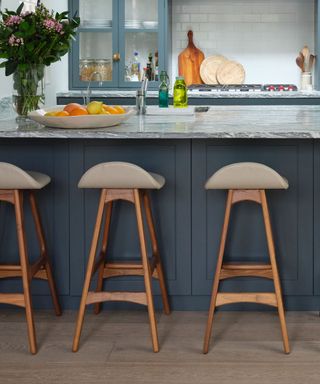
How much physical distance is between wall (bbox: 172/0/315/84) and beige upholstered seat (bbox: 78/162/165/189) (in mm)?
3767

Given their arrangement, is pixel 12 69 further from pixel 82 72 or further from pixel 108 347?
pixel 82 72

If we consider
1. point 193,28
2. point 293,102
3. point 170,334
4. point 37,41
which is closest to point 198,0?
point 193,28

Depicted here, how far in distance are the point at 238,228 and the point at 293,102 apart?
2.64 m

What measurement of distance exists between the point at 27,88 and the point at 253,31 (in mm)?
3213

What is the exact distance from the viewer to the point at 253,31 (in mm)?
7051

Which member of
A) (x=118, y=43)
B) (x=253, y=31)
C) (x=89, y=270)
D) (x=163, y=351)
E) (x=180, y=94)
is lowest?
(x=163, y=351)

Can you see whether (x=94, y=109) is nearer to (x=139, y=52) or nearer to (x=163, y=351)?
(x=163, y=351)

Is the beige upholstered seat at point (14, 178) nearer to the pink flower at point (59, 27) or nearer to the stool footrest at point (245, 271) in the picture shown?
the stool footrest at point (245, 271)

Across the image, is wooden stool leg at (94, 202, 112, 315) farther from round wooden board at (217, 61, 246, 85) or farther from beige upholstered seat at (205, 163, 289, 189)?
round wooden board at (217, 61, 246, 85)

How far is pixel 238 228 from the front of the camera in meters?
3.95

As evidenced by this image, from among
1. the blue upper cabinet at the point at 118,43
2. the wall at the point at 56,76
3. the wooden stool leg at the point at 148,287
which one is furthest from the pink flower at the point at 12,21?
the blue upper cabinet at the point at 118,43

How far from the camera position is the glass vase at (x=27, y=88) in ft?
14.1

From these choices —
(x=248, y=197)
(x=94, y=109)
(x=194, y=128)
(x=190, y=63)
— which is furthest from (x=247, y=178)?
(x=190, y=63)

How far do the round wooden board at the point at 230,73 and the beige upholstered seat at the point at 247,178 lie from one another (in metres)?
3.54
